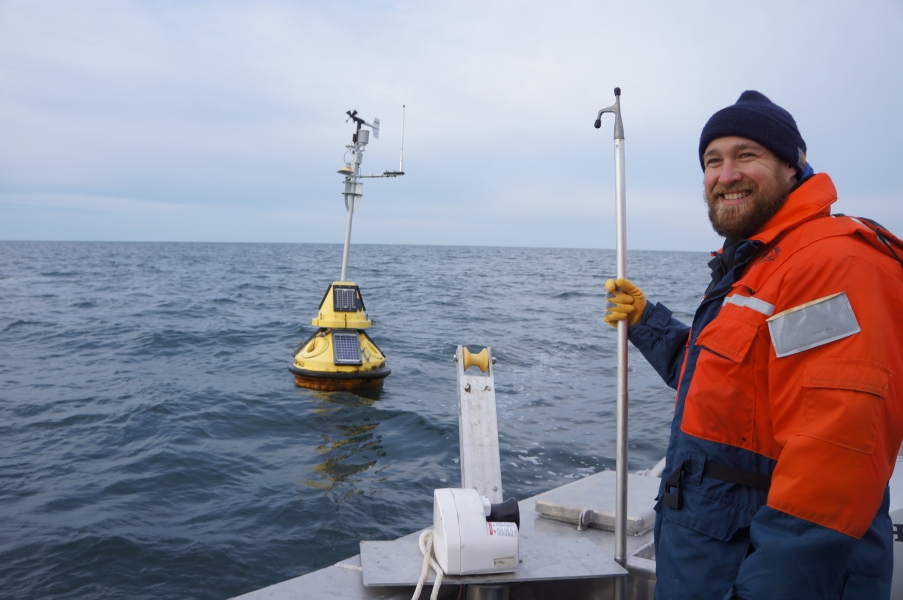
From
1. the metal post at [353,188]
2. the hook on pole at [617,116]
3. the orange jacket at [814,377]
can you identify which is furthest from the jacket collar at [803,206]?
the metal post at [353,188]

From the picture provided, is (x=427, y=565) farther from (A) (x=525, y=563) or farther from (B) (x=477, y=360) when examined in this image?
(B) (x=477, y=360)

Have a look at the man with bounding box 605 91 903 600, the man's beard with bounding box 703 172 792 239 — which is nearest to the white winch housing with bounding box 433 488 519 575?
the man with bounding box 605 91 903 600

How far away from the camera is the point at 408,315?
69.7 ft

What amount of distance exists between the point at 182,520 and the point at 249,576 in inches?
50.3

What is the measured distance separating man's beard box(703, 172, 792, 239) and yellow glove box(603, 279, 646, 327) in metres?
0.59

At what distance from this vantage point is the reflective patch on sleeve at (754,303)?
1615 mm

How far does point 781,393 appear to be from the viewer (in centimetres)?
154

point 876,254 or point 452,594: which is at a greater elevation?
point 876,254

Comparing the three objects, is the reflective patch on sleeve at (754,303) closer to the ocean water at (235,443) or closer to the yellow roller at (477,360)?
the yellow roller at (477,360)

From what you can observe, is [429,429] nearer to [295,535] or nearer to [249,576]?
[295,535]

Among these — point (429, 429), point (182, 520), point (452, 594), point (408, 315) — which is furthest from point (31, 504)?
point (408, 315)

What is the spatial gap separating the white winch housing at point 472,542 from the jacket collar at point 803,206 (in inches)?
53.1

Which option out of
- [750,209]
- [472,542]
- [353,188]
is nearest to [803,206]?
[750,209]

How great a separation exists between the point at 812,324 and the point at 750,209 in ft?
1.66
